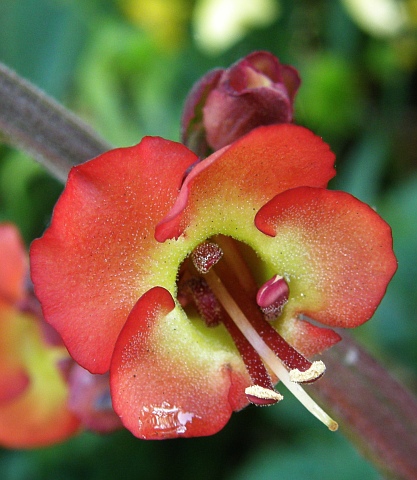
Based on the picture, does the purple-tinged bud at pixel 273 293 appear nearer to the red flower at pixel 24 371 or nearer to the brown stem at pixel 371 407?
the brown stem at pixel 371 407

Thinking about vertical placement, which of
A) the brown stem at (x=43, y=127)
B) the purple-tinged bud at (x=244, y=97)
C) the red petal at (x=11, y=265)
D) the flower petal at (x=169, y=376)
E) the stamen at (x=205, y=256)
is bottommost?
the red petal at (x=11, y=265)

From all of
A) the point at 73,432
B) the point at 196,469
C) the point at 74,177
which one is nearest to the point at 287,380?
the point at 74,177

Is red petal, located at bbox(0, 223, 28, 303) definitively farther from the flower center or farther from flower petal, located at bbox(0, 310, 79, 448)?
the flower center

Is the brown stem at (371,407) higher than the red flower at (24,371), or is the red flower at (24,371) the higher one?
the brown stem at (371,407)

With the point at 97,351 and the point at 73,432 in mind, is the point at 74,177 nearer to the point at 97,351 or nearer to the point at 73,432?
the point at 97,351

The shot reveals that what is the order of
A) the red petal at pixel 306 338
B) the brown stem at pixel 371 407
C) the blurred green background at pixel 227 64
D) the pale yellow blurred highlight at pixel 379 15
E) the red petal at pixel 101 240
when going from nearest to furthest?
the red petal at pixel 101 240, the red petal at pixel 306 338, the brown stem at pixel 371 407, the blurred green background at pixel 227 64, the pale yellow blurred highlight at pixel 379 15

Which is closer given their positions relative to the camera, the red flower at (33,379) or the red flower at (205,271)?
the red flower at (205,271)

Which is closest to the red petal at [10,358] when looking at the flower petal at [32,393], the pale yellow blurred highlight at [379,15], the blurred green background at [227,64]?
the flower petal at [32,393]
